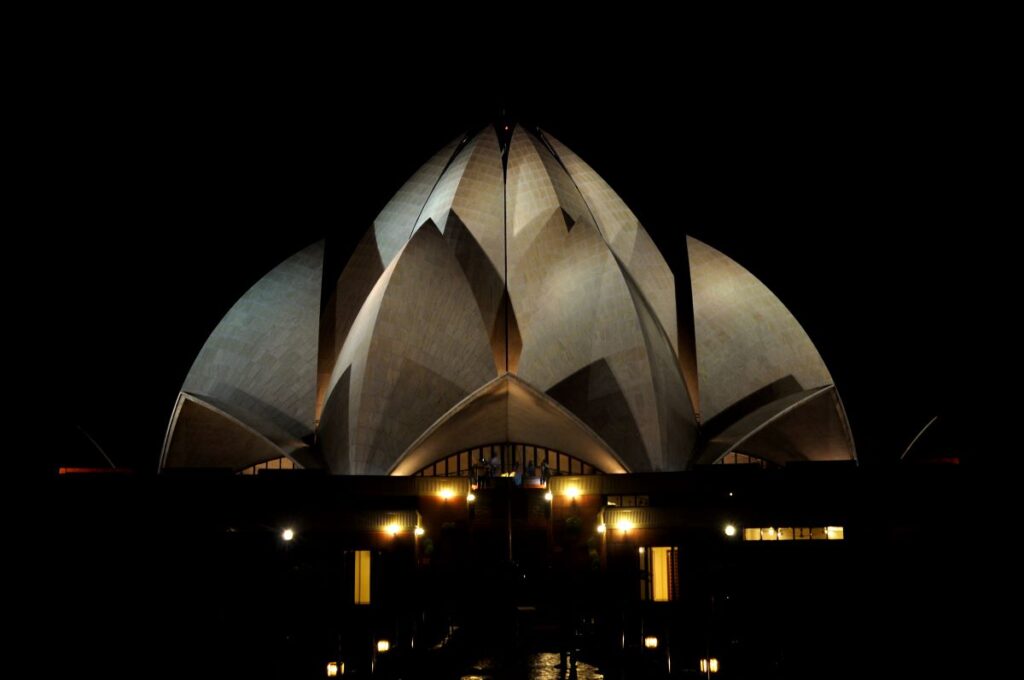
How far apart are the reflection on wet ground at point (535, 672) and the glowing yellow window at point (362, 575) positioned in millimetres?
4365

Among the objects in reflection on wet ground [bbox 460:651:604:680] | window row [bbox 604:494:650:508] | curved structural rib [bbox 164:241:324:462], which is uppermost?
curved structural rib [bbox 164:241:324:462]

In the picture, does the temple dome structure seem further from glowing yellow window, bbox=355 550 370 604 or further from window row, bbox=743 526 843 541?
glowing yellow window, bbox=355 550 370 604

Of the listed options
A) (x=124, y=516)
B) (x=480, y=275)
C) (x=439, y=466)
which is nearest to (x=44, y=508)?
(x=124, y=516)

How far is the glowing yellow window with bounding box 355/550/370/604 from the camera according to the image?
1556 cm

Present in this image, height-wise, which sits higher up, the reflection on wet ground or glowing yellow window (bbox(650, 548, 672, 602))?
glowing yellow window (bbox(650, 548, 672, 602))

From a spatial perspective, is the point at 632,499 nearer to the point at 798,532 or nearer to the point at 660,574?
the point at 798,532

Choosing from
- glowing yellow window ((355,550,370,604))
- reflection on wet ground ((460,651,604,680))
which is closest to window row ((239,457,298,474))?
glowing yellow window ((355,550,370,604))

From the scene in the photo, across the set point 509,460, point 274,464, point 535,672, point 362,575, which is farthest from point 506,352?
point 535,672

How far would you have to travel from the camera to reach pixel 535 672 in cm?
1079

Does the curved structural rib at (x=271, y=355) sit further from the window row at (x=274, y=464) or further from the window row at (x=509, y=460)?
the window row at (x=509, y=460)

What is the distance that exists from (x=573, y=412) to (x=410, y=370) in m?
3.76

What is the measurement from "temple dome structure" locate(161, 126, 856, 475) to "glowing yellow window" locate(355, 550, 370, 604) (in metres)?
4.69

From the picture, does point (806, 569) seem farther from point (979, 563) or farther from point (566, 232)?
point (566, 232)

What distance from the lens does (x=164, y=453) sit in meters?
21.7
